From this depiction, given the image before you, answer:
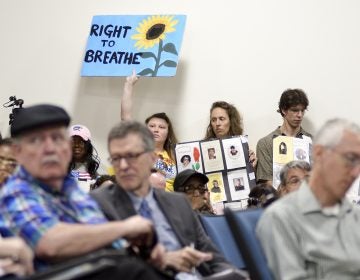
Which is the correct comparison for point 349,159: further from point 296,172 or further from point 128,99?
point 128,99

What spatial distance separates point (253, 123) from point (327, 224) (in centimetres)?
342

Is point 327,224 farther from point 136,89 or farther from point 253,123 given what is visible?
point 136,89

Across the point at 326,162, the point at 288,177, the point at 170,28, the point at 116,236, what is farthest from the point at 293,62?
the point at 116,236

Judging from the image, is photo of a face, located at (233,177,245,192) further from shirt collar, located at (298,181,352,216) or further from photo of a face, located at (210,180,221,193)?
shirt collar, located at (298,181,352,216)

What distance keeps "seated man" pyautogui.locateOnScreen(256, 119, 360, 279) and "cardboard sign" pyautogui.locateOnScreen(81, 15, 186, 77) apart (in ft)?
10.0

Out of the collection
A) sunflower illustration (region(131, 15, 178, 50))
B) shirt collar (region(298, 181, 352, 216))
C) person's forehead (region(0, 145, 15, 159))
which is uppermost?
sunflower illustration (region(131, 15, 178, 50))

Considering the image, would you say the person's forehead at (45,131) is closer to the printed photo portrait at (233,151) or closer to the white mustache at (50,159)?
the white mustache at (50,159)

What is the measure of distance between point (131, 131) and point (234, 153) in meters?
2.39

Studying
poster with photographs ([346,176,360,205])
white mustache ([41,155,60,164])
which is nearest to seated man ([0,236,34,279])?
white mustache ([41,155,60,164])

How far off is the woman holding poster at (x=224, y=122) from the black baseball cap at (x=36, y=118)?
10.4 ft

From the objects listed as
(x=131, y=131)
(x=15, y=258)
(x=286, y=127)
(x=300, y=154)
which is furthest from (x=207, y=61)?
(x=15, y=258)

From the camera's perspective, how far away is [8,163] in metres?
3.05

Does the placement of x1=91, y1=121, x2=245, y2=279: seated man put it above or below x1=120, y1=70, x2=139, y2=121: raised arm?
below

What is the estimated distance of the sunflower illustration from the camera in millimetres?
5598
